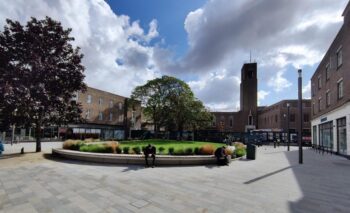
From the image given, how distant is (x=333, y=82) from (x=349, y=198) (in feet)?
64.7

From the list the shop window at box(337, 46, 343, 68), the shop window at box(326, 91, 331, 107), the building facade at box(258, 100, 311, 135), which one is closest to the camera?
the shop window at box(337, 46, 343, 68)

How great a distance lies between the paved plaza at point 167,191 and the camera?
5.83m

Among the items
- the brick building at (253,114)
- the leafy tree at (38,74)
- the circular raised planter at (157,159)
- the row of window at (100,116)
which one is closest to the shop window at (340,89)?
the circular raised planter at (157,159)

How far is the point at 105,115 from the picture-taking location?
4900cm

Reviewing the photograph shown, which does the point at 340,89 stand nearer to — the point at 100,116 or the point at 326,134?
the point at 326,134

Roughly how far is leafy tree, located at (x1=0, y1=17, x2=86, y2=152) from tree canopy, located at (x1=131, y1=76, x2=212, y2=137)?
21652 millimetres

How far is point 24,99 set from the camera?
51.2 feet

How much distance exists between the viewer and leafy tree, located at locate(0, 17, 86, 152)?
51.5ft

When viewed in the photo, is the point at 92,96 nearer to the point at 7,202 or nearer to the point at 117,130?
the point at 117,130

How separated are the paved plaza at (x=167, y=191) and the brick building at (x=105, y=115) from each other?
3330 cm

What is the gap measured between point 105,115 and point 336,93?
4142 cm

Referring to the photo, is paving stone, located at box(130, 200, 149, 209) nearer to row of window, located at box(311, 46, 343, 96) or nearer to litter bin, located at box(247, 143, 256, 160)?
litter bin, located at box(247, 143, 256, 160)

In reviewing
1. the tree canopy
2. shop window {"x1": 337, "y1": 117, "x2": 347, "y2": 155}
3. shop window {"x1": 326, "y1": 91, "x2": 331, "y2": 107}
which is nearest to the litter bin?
shop window {"x1": 337, "y1": 117, "x2": 347, "y2": 155}

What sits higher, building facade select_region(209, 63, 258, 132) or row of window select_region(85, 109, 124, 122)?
building facade select_region(209, 63, 258, 132)
